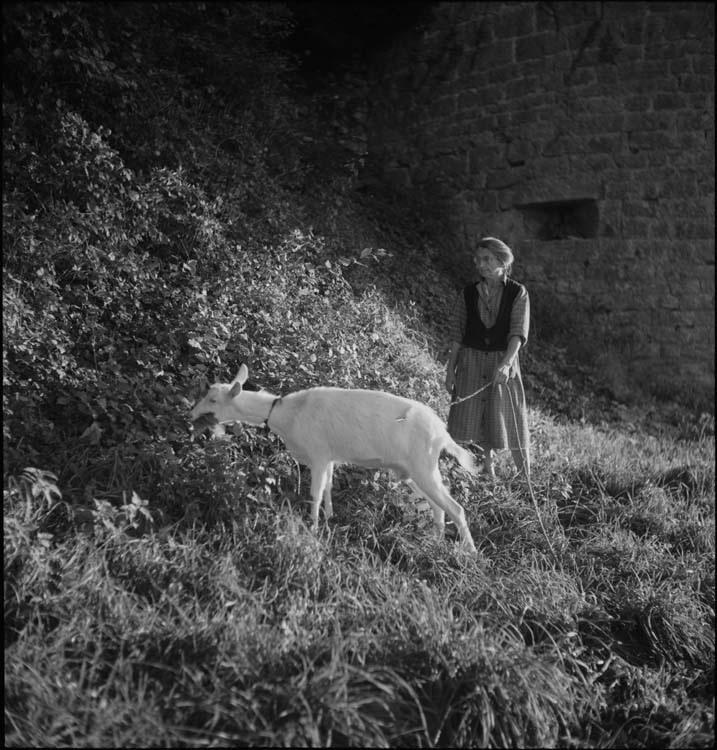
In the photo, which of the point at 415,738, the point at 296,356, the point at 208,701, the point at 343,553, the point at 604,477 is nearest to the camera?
→ the point at 208,701

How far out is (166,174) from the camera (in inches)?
275

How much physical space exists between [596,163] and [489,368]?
552cm

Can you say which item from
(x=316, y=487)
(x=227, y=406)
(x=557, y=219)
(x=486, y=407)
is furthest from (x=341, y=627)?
(x=557, y=219)

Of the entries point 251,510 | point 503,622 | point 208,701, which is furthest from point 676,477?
point 208,701

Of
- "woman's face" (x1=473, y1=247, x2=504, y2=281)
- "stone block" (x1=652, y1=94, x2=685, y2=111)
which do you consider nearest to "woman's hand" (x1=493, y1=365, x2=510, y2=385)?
"woman's face" (x1=473, y1=247, x2=504, y2=281)

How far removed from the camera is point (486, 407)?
5.73m

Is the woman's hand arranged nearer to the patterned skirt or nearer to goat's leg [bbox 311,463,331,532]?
the patterned skirt

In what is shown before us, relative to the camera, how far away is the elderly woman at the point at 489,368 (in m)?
5.50

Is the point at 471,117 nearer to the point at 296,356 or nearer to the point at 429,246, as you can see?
the point at 429,246

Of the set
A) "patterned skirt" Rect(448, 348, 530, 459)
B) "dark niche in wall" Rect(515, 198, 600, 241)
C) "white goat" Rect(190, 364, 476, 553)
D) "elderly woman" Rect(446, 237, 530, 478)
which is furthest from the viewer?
"dark niche in wall" Rect(515, 198, 600, 241)

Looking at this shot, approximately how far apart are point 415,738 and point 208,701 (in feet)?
3.11

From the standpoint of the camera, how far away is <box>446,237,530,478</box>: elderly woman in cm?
550

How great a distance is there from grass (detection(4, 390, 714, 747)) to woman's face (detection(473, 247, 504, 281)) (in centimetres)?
162

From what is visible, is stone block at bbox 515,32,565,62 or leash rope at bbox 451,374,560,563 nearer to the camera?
leash rope at bbox 451,374,560,563
